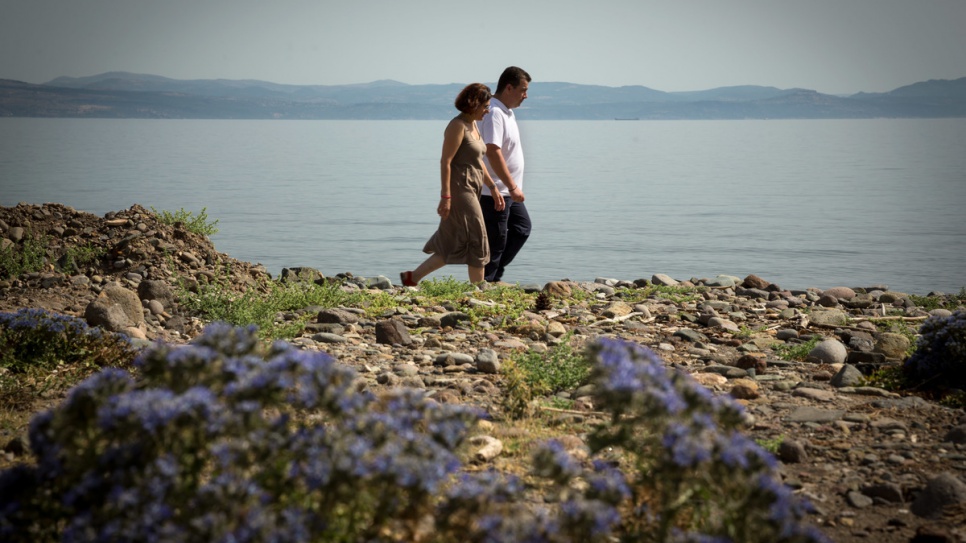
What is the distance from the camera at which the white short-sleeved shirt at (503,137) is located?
9.59m

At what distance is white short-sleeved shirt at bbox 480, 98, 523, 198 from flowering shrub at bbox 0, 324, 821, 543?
267 inches

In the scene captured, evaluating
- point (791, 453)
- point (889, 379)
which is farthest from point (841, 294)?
point (791, 453)

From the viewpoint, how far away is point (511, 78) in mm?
9594

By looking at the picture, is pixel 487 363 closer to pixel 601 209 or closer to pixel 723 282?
pixel 723 282

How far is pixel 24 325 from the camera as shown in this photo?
548 cm

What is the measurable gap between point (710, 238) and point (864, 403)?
13.3m

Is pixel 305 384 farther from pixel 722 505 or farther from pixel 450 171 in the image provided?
pixel 450 171

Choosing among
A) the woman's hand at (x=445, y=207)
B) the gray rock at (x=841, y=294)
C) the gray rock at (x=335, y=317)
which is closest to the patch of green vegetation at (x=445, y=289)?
the woman's hand at (x=445, y=207)

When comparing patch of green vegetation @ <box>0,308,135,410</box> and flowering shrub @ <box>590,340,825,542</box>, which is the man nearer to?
patch of green vegetation @ <box>0,308,135,410</box>

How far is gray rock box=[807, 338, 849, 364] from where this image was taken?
6.54 m

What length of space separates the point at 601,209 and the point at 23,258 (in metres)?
16.4

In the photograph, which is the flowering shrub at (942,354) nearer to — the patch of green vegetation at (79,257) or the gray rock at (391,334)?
the gray rock at (391,334)

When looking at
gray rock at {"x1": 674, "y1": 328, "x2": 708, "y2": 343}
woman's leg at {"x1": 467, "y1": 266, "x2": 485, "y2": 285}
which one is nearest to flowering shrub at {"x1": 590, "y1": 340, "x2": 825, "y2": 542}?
gray rock at {"x1": 674, "y1": 328, "x2": 708, "y2": 343}

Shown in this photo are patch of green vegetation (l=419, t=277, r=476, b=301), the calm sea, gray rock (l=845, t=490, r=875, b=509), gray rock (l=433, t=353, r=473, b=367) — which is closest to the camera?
gray rock (l=845, t=490, r=875, b=509)
